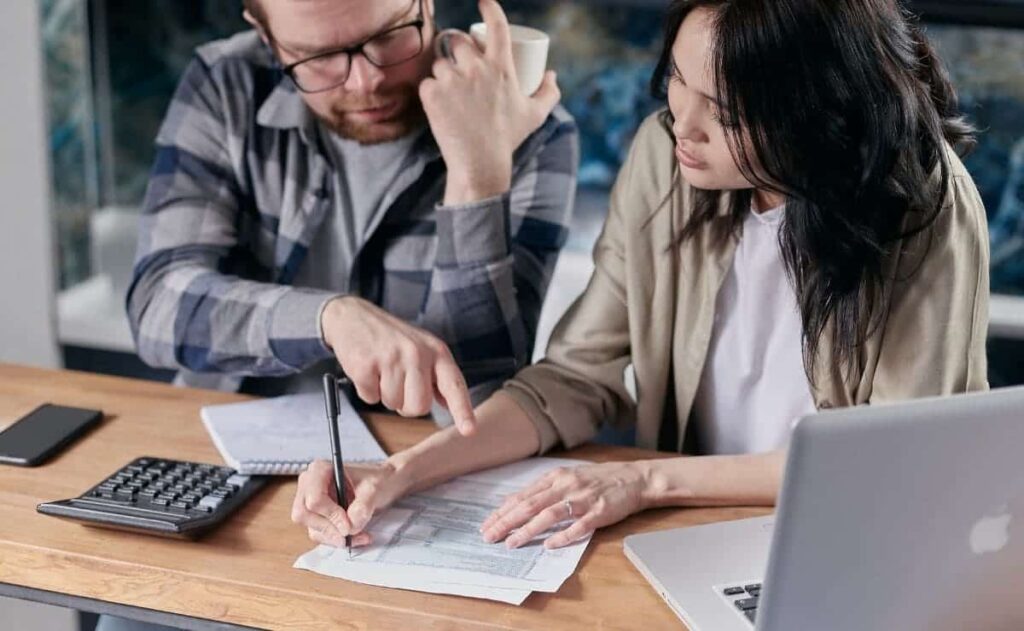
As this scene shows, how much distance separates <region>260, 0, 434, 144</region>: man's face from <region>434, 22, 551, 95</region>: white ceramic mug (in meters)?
0.05

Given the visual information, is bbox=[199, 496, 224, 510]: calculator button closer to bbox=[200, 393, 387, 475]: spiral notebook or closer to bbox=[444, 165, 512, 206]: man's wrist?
bbox=[200, 393, 387, 475]: spiral notebook

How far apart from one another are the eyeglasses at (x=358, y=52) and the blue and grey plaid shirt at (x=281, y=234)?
9cm

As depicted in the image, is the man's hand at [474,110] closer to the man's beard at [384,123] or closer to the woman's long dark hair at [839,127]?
the man's beard at [384,123]

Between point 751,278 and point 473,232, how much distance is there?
0.34 metres

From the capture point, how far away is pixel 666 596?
1.07 m

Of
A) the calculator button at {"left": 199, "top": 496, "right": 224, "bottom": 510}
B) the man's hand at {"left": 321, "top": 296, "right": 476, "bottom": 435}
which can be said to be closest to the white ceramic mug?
the man's hand at {"left": 321, "top": 296, "right": 476, "bottom": 435}

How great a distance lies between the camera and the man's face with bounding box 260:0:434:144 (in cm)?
150

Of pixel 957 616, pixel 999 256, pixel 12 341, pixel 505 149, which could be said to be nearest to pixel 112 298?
pixel 12 341

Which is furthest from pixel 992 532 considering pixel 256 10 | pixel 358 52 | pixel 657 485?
pixel 256 10

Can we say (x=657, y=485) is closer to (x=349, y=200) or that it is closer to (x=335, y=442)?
(x=335, y=442)

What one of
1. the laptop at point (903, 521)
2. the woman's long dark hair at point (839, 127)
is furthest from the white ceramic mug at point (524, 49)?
the laptop at point (903, 521)

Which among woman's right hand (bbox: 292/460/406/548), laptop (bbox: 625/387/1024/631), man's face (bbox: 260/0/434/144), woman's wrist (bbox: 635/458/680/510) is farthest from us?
man's face (bbox: 260/0/434/144)

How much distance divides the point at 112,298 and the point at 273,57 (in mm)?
1280

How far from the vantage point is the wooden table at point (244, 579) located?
41.1 inches
